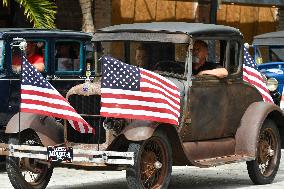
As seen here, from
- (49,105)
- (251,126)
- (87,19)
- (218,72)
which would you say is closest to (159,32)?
(218,72)

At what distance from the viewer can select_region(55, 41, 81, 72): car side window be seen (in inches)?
594

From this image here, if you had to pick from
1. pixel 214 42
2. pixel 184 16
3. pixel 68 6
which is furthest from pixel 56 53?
pixel 184 16

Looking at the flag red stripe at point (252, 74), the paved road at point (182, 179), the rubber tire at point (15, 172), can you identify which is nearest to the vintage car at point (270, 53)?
the paved road at point (182, 179)

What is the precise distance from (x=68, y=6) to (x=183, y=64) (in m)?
16.5

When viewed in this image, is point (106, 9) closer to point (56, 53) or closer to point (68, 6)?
point (68, 6)

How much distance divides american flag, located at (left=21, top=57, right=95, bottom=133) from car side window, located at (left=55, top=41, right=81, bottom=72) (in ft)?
11.9

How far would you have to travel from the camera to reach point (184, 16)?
103 feet

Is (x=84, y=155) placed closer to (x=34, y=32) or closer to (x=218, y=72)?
(x=218, y=72)

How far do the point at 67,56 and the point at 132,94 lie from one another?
4529 mm

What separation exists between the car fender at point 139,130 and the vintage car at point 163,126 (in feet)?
0.04

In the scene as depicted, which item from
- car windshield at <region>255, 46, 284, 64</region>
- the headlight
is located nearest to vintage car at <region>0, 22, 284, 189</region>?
the headlight

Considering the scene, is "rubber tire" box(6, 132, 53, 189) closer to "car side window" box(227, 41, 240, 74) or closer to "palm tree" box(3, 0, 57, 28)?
"car side window" box(227, 41, 240, 74)

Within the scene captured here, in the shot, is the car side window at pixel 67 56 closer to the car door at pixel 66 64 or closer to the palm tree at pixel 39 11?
the car door at pixel 66 64

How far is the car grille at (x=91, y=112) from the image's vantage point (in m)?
11.4
